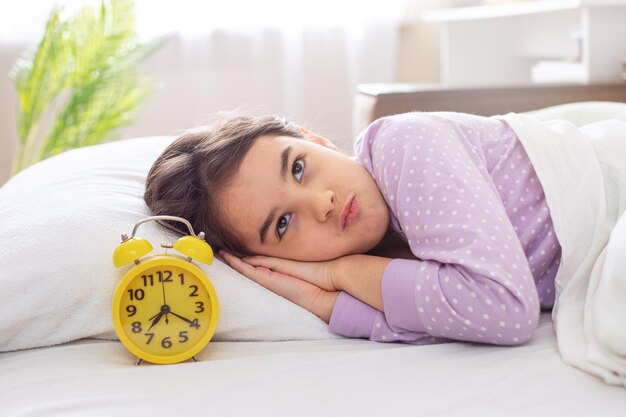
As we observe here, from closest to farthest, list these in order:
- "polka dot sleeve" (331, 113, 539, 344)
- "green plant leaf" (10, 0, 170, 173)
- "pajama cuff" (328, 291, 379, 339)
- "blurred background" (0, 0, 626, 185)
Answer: "polka dot sleeve" (331, 113, 539, 344)
"pajama cuff" (328, 291, 379, 339)
"green plant leaf" (10, 0, 170, 173)
"blurred background" (0, 0, 626, 185)

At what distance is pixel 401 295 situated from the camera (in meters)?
1.16

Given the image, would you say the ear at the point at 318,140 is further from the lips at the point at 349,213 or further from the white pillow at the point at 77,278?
the white pillow at the point at 77,278

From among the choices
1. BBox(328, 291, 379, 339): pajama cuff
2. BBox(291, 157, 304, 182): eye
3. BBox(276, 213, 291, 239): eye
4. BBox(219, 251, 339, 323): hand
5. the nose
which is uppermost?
BBox(291, 157, 304, 182): eye

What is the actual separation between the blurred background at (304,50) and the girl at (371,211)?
5.71ft

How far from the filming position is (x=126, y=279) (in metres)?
1.10

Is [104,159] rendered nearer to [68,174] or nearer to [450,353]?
[68,174]

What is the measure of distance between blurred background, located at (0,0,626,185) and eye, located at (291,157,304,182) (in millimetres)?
1821

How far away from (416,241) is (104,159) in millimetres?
629

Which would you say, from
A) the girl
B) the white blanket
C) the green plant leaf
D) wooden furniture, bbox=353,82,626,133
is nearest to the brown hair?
the girl

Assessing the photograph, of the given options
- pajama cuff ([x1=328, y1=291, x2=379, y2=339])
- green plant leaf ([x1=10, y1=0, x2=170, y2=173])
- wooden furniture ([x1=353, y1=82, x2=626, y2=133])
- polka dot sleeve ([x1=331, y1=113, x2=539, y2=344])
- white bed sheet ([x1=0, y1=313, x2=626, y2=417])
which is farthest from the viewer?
green plant leaf ([x1=10, y1=0, x2=170, y2=173])

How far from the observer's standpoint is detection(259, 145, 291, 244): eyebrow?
1.25 metres

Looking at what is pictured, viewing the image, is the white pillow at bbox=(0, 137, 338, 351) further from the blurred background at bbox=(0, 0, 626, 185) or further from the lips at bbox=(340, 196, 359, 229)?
the blurred background at bbox=(0, 0, 626, 185)

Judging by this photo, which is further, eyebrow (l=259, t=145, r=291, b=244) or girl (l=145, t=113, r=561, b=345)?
eyebrow (l=259, t=145, r=291, b=244)

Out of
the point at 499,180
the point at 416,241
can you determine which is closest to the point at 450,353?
the point at 416,241
